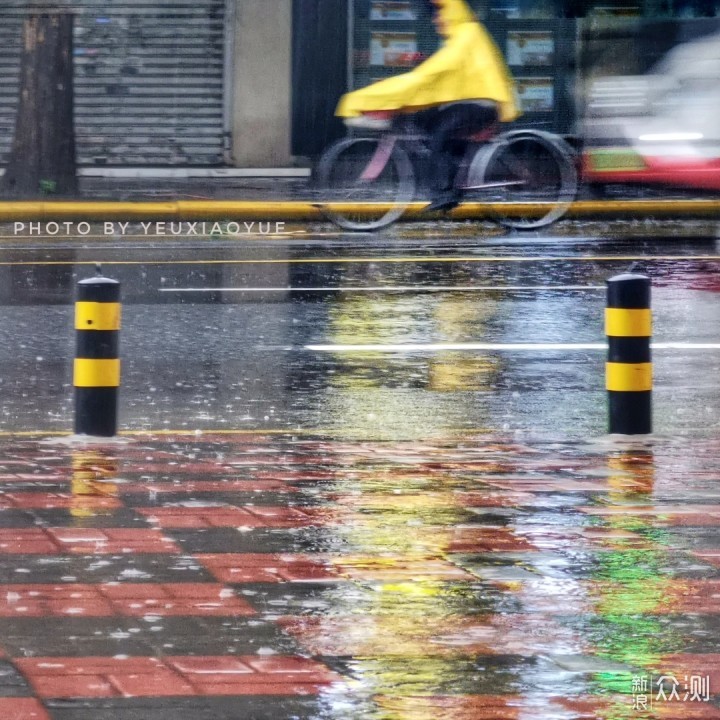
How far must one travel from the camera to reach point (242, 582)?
5133 mm

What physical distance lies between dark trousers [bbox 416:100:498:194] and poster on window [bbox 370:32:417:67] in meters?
9.02

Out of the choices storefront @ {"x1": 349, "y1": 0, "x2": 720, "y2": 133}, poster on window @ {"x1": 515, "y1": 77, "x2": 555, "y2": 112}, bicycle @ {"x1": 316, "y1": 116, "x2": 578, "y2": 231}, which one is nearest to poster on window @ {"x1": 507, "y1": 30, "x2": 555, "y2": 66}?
storefront @ {"x1": 349, "y1": 0, "x2": 720, "y2": 133}

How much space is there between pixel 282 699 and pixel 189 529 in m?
1.83

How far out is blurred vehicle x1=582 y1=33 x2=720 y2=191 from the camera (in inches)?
692

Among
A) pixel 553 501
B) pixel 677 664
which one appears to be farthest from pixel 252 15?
pixel 677 664

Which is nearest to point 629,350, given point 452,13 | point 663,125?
point 452,13

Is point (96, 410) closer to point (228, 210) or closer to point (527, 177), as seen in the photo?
point (527, 177)

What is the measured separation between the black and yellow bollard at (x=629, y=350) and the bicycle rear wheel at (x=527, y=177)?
324 inches

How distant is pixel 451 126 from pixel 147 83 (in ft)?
34.5

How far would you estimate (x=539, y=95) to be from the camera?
81.3 feet

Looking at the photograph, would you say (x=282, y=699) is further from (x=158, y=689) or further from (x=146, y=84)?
(x=146, y=84)

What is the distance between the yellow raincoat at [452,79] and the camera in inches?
597

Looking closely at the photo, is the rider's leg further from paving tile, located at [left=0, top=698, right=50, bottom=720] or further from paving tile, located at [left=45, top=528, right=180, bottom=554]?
paving tile, located at [left=0, top=698, right=50, bottom=720]

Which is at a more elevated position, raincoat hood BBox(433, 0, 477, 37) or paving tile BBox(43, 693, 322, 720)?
raincoat hood BBox(433, 0, 477, 37)
